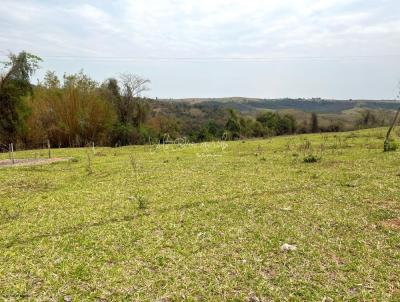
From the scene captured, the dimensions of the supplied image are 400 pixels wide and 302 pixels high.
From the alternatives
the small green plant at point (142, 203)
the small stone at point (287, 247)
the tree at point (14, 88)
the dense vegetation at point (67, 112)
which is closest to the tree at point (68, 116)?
the dense vegetation at point (67, 112)

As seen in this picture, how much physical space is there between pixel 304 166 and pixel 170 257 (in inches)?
386

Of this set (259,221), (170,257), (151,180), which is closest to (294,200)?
(259,221)

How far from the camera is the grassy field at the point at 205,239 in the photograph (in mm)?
5082

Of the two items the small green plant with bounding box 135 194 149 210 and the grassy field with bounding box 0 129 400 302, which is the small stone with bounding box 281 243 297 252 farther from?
the small green plant with bounding box 135 194 149 210

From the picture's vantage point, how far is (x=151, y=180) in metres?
12.8

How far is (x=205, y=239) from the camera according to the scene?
22.3 feet

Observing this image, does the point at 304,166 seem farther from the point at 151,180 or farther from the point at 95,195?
the point at 95,195

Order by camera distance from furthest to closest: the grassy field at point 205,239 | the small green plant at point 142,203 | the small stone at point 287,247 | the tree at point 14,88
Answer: the tree at point 14,88 < the small green plant at point 142,203 < the small stone at point 287,247 < the grassy field at point 205,239

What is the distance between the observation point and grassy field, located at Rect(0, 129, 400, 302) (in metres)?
5.08

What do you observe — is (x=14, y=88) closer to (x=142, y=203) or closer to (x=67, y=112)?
(x=67, y=112)

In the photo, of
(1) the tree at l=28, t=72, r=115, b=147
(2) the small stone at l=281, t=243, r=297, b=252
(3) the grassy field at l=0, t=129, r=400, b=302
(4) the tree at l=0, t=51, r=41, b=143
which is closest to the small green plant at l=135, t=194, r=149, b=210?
(3) the grassy field at l=0, t=129, r=400, b=302

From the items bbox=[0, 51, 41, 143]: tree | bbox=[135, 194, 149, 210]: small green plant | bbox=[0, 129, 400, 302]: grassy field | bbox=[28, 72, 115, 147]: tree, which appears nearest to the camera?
bbox=[0, 129, 400, 302]: grassy field

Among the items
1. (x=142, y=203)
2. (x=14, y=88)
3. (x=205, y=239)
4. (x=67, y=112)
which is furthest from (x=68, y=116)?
(x=205, y=239)

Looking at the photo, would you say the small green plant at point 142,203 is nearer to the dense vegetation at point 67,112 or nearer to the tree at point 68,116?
the dense vegetation at point 67,112
